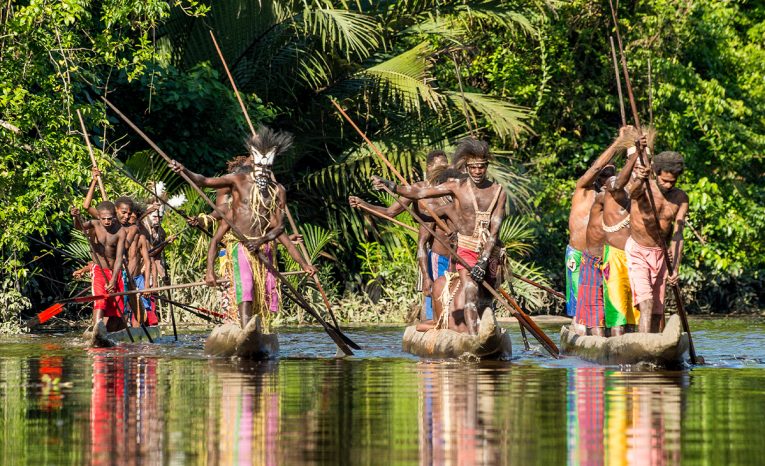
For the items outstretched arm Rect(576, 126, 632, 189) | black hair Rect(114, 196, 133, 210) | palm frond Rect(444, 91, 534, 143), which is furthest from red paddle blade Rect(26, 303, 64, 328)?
palm frond Rect(444, 91, 534, 143)

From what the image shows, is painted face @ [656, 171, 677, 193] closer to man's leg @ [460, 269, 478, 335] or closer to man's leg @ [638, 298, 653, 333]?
man's leg @ [638, 298, 653, 333]

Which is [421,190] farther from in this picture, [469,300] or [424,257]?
[424,257]

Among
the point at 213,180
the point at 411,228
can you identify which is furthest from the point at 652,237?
the point at 213,180

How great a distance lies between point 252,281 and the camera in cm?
1388

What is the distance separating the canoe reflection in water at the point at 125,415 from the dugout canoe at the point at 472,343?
236 cm

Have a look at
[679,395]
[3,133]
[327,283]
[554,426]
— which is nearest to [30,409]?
[554,426]

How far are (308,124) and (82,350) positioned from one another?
31.9 ft

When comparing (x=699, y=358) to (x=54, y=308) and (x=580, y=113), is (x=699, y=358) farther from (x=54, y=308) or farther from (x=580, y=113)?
(x=580, y=113)

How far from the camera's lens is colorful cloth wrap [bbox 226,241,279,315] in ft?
45.4

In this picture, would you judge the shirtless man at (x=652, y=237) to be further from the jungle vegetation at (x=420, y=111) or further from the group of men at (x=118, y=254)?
the jungle vegetation at (x=420, y=111)

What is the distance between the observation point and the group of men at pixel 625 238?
12836 millimetres

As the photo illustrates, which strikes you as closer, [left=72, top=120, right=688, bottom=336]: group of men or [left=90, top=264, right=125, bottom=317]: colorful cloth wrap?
[left=72, top=120, right=688, bottom=336]: group of men

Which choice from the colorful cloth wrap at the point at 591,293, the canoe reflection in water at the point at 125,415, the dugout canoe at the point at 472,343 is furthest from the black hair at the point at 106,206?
the colorful cloth wrap at the point at 591,293

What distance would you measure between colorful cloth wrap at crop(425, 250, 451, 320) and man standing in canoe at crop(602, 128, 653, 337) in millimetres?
1714
